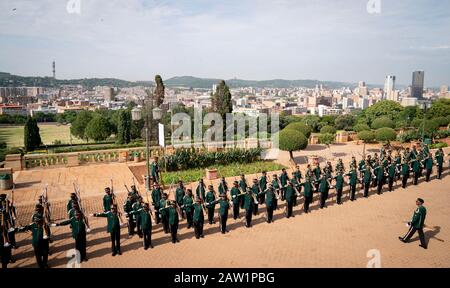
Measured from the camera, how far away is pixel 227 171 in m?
19.7

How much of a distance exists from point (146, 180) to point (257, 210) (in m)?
5.44

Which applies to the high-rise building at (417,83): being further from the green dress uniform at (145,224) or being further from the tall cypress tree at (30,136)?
the green dress uniform at (145,224)

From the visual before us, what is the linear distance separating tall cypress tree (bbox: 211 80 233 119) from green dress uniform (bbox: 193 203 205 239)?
16660mm

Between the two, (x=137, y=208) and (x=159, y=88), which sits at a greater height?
(x=159, y=88)

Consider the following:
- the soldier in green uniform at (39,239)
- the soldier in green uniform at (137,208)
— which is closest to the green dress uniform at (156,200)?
the soldier in green uniform at (137,208)

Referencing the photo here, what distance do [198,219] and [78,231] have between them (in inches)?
135

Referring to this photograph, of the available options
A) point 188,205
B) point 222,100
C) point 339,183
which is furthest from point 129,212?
point 222,100

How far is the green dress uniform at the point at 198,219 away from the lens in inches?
432

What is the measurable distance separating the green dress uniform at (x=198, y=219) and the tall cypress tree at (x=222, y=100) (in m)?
16.7

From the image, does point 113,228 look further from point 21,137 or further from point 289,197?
point 21,137

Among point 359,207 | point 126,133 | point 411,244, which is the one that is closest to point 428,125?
point 359,207

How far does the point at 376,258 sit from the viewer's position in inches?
381
